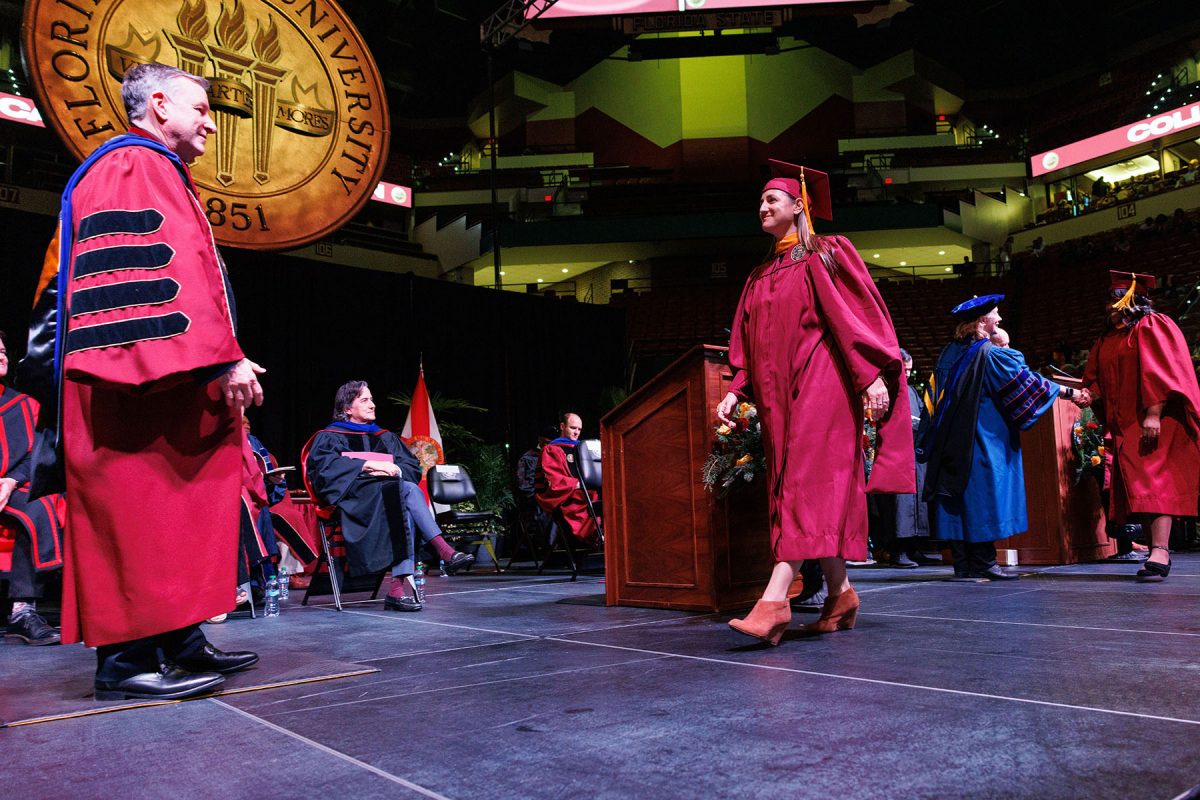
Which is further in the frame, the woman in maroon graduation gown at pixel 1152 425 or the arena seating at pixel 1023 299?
the arena seating at pixel 1023 299

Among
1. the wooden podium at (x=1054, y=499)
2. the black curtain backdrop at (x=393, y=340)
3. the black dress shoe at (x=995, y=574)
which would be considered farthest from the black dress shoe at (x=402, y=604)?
the black curtain backdrop at (x=393, y=340)

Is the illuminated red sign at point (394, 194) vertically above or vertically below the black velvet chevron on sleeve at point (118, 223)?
above

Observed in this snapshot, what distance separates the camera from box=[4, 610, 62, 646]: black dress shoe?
3678 mm

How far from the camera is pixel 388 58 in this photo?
21844mm

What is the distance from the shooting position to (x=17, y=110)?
16172mm

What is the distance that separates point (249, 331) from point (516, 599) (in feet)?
19.2

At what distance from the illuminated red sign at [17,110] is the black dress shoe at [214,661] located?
1698 cm

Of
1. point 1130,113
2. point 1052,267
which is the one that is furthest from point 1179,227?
point 1130,113

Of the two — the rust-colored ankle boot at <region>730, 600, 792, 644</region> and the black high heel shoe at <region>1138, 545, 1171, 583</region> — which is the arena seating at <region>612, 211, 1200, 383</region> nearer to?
the black high heel shoe at <region>1138, 545, 1171, 583</region>

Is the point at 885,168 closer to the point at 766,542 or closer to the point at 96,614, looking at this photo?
the point at 766,542

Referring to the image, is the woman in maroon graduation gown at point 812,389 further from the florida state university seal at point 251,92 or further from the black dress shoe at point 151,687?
the florida state university seal at point 251,92

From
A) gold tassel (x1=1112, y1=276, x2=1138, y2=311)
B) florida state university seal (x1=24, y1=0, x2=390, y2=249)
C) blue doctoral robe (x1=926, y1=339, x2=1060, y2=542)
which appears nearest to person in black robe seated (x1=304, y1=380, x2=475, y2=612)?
florida state university seal (x1=24, y1=0, x2=390, y2=249)

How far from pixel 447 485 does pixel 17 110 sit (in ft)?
44.7

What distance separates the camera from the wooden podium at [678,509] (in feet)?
11.8
